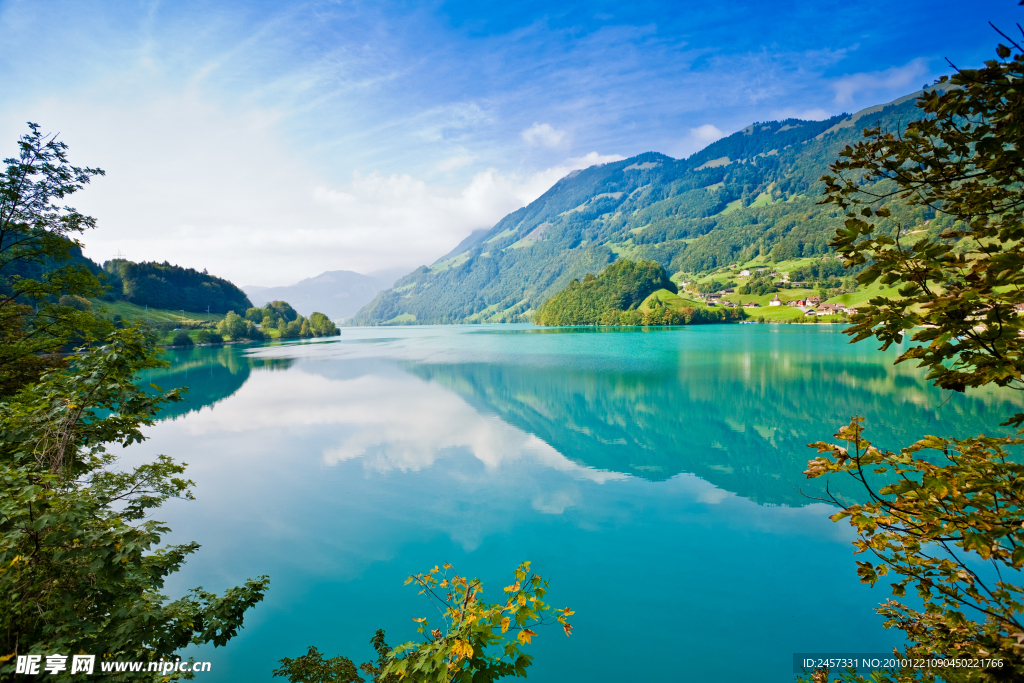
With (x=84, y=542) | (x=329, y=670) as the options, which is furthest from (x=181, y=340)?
(x=84, y=542)

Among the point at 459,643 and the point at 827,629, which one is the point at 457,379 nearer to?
the point at 827,629

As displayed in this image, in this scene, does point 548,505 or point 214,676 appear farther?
point 548,505

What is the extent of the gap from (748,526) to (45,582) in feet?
41.6

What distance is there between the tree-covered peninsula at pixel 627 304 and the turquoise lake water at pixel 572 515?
309 feet

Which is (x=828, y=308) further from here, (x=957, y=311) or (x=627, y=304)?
(x=957, y=311)

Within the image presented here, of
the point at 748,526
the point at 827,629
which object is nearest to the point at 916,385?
the point at 748,526

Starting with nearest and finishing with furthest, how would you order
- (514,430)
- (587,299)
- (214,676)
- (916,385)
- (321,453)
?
(214,676) < (321,453) < (514,430) < (916,385) < (587,299)

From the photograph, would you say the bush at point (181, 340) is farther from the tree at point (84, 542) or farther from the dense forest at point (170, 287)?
the tree at point (84, 542)

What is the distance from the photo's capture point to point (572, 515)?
11.9 m

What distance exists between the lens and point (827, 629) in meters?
7.29

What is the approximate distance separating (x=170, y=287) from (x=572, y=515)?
161972 millimetres

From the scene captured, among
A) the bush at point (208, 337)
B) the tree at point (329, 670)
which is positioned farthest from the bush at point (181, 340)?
the tree at point (329, 670)

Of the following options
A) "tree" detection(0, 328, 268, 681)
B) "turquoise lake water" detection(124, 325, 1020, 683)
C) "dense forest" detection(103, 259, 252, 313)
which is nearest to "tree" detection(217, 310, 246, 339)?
"dense forest" detection(103, 259, 252, 313)

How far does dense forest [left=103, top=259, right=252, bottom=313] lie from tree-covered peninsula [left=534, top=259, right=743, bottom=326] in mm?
112437
